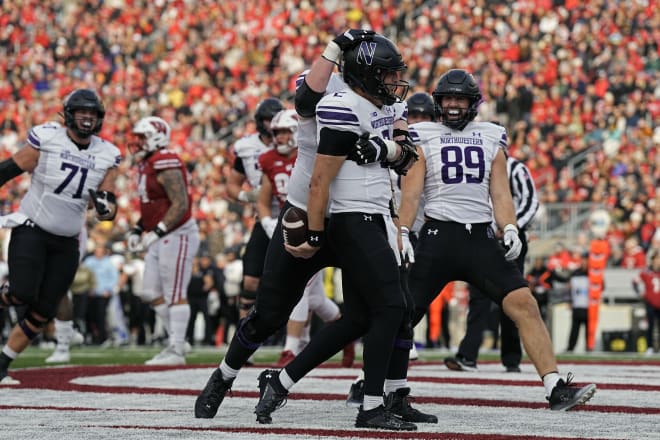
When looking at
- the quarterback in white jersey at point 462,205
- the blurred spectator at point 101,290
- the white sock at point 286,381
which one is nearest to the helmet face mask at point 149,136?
the quarterback in white jersey at point 462,205

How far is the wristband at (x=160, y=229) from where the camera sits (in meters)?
10.1

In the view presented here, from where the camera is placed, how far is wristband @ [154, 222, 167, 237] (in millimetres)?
10109

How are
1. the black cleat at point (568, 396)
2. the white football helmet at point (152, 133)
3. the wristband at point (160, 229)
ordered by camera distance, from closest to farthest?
the black cleat at point (568, 396), the wristband at point (160, 229), the white football helmet at point (152, 133)

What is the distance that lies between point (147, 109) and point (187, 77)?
1605 millimetres

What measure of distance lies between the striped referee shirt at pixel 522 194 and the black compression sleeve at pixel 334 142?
4174 mm

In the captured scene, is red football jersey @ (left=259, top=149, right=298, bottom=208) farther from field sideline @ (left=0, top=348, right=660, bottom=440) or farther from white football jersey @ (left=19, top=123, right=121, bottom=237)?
white football jersey @ (left=19, top=123, right=121, bottom=237)

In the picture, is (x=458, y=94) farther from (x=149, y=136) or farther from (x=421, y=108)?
(x=149, y=136)

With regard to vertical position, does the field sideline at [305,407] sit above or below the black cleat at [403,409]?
below

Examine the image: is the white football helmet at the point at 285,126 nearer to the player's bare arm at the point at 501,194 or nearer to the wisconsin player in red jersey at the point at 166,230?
the wisconsin player in red jersey at the point at 166,230

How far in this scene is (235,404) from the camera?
6.38 meters

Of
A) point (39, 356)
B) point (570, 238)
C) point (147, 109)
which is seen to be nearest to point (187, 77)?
point (147, 109)

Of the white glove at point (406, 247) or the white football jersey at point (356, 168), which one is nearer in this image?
the white football jersey at point (356, 168)

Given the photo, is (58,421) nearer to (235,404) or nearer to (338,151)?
(235,404)

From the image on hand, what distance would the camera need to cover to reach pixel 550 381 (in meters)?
6.27
